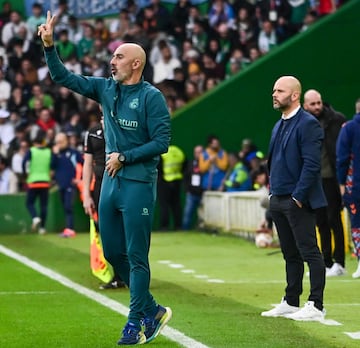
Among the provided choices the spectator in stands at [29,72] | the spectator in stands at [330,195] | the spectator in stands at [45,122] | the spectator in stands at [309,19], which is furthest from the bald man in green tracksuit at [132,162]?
the spectator in stands at [29,72]

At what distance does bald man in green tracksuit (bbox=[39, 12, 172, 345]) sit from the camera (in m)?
9.96

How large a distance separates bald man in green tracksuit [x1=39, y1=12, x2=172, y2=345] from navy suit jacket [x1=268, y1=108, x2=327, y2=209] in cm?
175

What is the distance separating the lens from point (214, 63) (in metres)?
29.0

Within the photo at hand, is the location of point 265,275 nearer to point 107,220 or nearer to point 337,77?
point 107,220

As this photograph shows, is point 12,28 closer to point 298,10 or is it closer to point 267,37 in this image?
point 267,37

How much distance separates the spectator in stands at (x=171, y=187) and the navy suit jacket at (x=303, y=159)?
14.7m

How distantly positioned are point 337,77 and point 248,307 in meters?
15.3

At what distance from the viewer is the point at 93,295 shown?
44.9 feet

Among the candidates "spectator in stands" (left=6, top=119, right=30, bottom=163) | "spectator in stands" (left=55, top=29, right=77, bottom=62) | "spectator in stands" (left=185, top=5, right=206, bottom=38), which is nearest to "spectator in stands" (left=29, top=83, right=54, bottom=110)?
"spectator in stands" (left=6, top=119, right=30, bottom=163)

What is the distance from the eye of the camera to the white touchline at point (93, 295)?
1012cm

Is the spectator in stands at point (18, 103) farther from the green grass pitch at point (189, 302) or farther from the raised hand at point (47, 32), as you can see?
the raised hand at point (47, 32)

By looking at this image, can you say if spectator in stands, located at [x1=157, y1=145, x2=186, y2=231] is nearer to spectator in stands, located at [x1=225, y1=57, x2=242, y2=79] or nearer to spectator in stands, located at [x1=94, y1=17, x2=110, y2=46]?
spectator in stands, located at [x1=225, y1=57, x2=242, y2=79]

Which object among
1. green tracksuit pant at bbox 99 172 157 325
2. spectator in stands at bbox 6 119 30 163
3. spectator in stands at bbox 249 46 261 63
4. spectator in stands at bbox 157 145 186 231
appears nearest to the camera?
green tracksuit pant at bbox 99 172 157 325

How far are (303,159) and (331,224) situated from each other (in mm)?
Result: 4987
